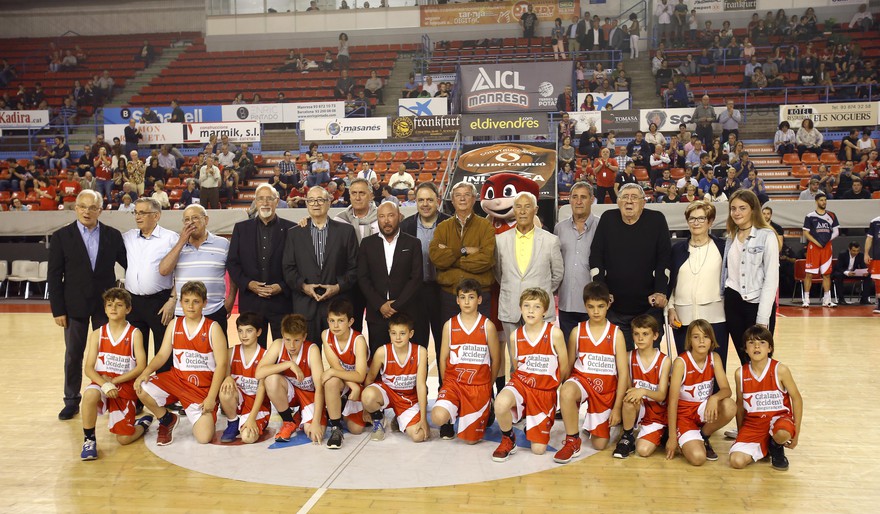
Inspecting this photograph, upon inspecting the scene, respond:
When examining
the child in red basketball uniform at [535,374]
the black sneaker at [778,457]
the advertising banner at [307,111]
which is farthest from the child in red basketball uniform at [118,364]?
the advertising banner at [307,111]

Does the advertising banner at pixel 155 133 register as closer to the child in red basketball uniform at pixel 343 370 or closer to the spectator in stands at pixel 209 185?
the spectator in stands at pixel 209 185

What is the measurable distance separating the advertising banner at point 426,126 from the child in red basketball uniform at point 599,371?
1157 cm

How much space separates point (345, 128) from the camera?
16344 mm

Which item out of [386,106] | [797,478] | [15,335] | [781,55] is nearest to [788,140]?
[781,55]

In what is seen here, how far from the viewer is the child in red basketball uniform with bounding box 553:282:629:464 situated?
14.3 ft

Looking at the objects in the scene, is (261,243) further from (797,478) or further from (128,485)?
(797,478)

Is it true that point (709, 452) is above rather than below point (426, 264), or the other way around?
below

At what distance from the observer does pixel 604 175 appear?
1266cm

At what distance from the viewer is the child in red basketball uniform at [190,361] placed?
4617mm

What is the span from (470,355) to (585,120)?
1182 cm

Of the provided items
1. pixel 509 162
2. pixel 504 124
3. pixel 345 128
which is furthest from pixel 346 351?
pixel 345 128

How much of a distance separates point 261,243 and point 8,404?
2.48 meters

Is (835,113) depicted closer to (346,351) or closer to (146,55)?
(346,351)

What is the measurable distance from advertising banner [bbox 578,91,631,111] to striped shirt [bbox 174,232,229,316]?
12575 millimetres
